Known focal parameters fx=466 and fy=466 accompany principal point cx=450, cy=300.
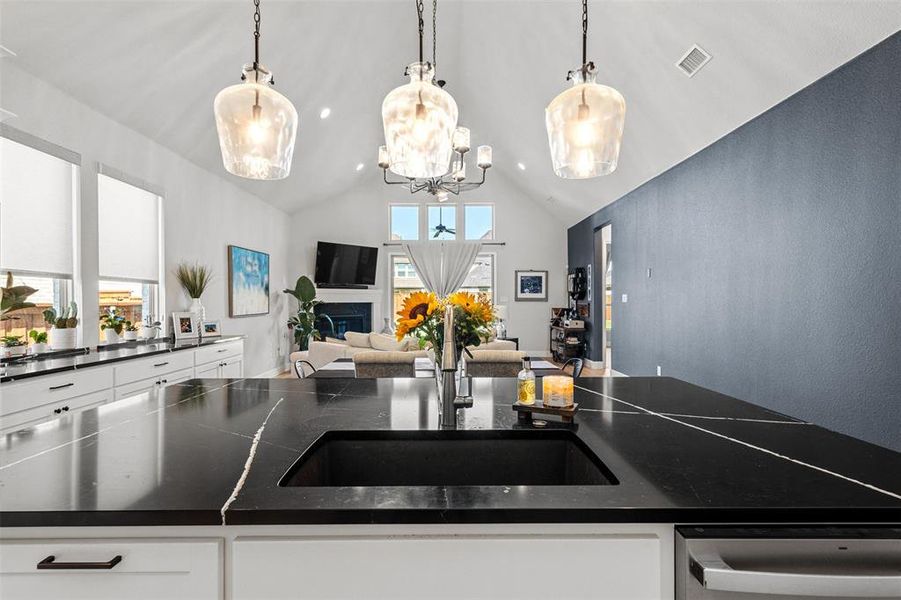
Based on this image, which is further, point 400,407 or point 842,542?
point 400,407

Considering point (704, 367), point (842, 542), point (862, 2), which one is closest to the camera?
point (842, 542)

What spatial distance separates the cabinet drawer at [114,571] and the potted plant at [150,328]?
3.93 meters

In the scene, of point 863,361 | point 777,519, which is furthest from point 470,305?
point 863,361

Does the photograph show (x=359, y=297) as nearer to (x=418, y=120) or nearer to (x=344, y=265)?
(x=344, y=265)

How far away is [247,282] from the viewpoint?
6328 millimetres

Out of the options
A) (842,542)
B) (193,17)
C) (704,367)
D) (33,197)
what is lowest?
(704,367)

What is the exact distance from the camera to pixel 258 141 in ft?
4.20

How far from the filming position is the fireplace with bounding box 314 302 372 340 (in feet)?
27.5

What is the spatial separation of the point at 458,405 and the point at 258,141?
0.96 metres

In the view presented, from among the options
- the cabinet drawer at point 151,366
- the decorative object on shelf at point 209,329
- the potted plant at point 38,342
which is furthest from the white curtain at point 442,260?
the potted plant at point 38,342

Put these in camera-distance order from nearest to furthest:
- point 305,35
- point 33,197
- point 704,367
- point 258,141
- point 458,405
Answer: point 258,141 → point 458,405 → point 33,197 → point 305,35 → point 704,367

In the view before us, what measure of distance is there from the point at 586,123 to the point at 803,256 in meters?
2.75

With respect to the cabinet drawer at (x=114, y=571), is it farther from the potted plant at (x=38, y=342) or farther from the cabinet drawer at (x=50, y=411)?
the potted plant at (x=38, y=342)

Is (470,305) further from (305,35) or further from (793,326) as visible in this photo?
(305,35)
